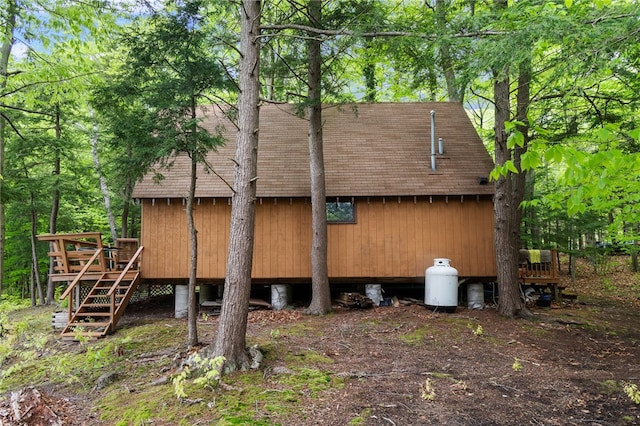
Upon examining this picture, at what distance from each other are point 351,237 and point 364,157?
2.28 meters

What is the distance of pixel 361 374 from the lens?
4938 millimetres

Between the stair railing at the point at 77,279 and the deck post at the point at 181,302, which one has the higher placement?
the stair railing at the point at 77,279

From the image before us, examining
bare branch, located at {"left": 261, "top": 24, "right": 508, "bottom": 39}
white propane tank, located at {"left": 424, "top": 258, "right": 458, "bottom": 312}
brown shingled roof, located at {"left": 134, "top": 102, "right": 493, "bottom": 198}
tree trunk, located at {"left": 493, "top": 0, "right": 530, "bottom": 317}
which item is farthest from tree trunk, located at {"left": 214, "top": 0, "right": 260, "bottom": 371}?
tree trunk, located at {"left": 493, "top": 0, "right": 530, "bottom": 317}

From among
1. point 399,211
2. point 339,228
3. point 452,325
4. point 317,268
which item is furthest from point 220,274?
point 452,325

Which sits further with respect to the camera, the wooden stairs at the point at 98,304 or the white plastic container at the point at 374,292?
the white plastic container at the point at 374,292

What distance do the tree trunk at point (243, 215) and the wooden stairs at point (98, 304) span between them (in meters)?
3.62

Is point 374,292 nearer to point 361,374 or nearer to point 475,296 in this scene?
point 475,296

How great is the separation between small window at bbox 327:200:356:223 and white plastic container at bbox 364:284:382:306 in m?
1.68

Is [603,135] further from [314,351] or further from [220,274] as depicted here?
[220,274]

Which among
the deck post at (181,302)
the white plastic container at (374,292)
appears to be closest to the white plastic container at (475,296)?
the white plastic container at (374,292)

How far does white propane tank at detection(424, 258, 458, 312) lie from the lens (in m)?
8.60

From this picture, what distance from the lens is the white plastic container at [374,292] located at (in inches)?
378

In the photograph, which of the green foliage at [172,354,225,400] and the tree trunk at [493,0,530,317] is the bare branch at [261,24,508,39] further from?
the green foliage at [172,354,225,400]

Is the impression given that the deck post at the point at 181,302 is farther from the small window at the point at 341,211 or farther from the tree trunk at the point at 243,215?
the tree trunk at the point at 243,215
